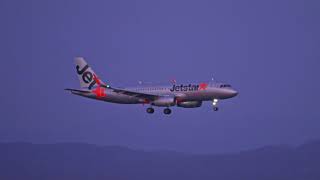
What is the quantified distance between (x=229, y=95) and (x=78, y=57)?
30.5m

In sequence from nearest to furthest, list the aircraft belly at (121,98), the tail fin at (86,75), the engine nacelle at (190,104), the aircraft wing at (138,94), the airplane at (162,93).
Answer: the airplane at (162,93)
the aircraft wing at (138,94)
the engine nacelle at (190,104)
the aircraft belly at (121,98)
the tail fin at (86,75)

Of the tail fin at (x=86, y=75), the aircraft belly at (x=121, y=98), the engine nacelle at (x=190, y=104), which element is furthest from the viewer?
the tail fin at (x=86, y=75)

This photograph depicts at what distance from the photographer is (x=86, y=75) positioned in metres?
117

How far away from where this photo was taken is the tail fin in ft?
378

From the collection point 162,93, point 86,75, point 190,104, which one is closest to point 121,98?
point 162,93

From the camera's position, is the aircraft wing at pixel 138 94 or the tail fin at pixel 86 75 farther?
the tail fin at pixel 86 75

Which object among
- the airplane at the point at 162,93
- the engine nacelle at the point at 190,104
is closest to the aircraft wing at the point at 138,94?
the airplane at the point at 162,93

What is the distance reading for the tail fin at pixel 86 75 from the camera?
11536 centimetres

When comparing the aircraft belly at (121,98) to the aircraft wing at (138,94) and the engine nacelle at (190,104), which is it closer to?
the aircraft wing at (138,94)

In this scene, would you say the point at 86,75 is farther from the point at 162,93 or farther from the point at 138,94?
the point at 162,93

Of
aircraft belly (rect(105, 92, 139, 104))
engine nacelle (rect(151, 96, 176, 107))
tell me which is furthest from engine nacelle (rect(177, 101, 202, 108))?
aircraft belly (rect(105, 92, 139, 104))

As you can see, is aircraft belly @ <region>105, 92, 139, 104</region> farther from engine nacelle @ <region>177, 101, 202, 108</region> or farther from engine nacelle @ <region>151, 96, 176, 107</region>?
engine nacelle @ <region>177, 101, 202, 108</region>

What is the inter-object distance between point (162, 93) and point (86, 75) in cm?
1690

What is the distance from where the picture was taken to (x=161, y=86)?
106m
